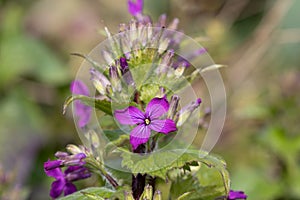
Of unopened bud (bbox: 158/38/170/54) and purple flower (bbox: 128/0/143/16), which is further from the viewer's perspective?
purple flower (bbox: 128/0/143/16)

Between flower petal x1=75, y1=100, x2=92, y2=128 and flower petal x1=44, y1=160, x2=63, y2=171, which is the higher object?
flower petal x1=75, y1=100, x2=92, y2=128

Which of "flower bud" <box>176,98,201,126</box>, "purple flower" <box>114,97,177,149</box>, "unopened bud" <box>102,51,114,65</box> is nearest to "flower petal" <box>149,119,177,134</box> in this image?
"purple flower" <box>114,97,177,149</box>

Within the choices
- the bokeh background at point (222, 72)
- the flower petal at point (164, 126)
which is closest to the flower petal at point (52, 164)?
the flower petal at point (164, 126)

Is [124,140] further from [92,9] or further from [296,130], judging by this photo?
[92,9]

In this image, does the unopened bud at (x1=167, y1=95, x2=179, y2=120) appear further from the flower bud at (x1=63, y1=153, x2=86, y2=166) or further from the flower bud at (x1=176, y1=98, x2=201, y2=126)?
the flower bud at (x1=63, y1=153, x2=86, y2=166)

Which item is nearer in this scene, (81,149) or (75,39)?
(81,149)

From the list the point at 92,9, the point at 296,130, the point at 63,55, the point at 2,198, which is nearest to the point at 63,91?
the point at 63,55

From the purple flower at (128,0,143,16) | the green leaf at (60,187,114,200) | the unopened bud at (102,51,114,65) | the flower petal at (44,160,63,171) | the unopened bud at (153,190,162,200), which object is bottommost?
the unopened bud at (153,190,162,200)
